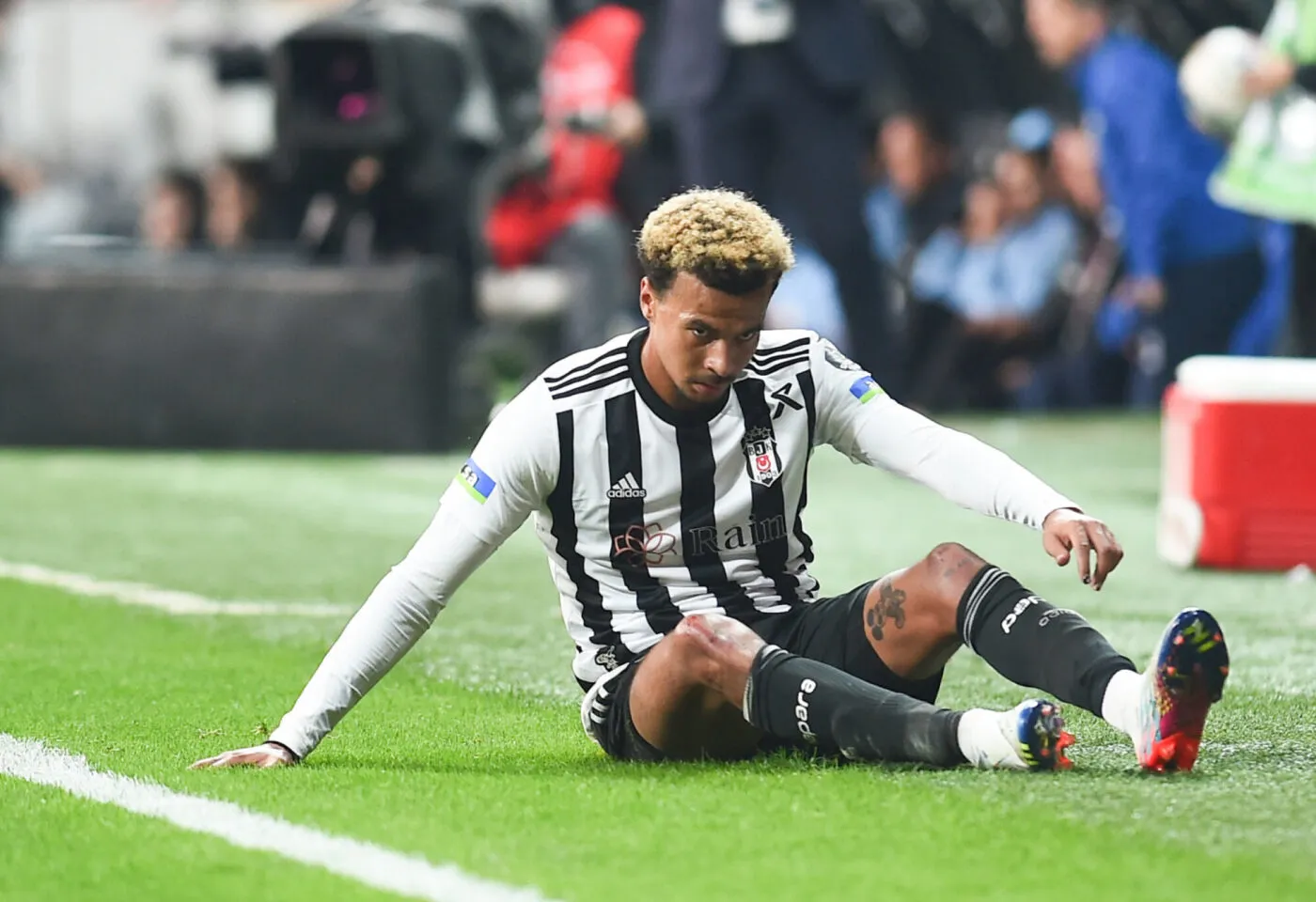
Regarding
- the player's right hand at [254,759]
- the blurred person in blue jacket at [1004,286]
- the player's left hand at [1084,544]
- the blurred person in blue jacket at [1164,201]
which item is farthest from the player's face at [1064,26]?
the player's right hand at [254,759]

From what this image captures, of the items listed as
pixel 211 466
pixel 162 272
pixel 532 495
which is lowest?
pixel 211 466

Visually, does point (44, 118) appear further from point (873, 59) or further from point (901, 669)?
point (901, 669)

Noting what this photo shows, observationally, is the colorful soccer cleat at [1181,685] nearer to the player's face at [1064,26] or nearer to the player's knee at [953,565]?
the player's knee at [953,565]

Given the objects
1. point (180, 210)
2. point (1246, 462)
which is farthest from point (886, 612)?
point (180, 210)

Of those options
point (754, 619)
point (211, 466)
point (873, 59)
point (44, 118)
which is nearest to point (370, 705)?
point (754, 619)

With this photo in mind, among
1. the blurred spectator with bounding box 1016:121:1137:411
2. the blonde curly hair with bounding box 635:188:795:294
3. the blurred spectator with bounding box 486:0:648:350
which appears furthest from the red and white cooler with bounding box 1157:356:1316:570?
the blurred spectator with bounding box 1016:121:1137:411

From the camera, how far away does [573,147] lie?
12.5 m

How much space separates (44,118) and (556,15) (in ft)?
18.3

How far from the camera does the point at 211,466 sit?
34.2 feet

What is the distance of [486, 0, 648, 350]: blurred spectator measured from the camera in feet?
39.7

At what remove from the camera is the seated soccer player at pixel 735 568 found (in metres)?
3.88

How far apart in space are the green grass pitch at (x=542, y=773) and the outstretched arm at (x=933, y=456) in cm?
42

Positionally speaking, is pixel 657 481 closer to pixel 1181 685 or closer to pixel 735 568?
pixel 735 568

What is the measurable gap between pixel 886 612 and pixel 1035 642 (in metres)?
0.29
